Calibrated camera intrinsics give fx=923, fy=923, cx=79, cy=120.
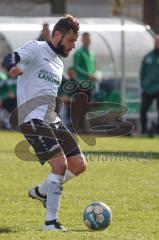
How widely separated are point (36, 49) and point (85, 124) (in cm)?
1082

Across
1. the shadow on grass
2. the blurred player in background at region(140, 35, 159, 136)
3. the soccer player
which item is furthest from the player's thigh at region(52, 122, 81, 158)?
the blurred player in background at region(140, 35, 159, 136)

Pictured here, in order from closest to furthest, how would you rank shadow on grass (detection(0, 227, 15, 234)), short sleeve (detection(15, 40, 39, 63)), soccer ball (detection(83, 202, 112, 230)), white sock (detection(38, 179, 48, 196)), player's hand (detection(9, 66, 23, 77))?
player's hand (detection(9, 66, 23, 77)) < shadow on grass (detection(0, 227, 15, 234)) < soccer ball (detection(83, 202, 112, 230)) < short sleeve (detection(15, 40, 39, 63)) < white sock (detection(38, 179, 48, 196))

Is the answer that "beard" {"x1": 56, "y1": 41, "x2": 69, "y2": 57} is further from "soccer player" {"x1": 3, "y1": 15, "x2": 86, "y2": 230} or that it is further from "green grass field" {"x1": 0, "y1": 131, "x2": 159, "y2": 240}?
"green grass field" {"x1": 0, "y1": 131, "x2": 159, "y2": 240}

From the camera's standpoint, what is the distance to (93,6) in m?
42.4

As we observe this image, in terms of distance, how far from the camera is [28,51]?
8633mm

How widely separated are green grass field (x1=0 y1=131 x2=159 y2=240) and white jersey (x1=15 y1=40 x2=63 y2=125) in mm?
1093

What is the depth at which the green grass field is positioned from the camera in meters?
8.35

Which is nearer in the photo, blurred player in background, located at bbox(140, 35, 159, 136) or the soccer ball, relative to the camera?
the soccer ball

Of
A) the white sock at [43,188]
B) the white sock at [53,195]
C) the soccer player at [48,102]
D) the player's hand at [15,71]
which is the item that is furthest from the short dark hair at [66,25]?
the white sock at [43,188]

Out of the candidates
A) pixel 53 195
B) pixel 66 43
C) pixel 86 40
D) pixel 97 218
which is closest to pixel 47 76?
pixel 66 43

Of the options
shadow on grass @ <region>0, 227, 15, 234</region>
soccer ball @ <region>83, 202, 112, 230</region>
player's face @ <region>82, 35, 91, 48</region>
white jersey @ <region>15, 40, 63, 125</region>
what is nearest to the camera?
shadow on grass @ <region>0, 227, 15, 234</region>

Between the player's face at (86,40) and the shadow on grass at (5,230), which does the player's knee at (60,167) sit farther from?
the player's face at (86,40)

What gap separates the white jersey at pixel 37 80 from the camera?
28.4ft

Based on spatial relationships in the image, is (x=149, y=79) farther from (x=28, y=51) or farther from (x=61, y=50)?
(x=28, y=51)
